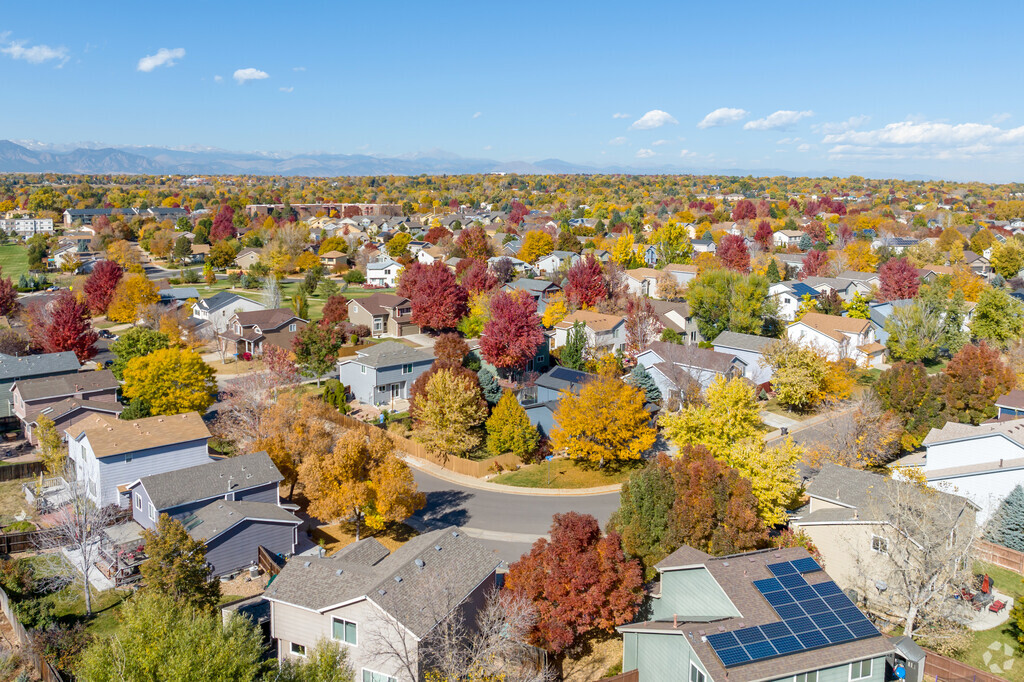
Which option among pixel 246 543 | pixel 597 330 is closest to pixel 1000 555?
pixel 246 543

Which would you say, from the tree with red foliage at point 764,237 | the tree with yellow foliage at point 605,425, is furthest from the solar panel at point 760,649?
the tree with red foliage at point 764,237

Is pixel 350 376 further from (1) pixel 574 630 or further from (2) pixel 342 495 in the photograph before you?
(1) pixel 574 630

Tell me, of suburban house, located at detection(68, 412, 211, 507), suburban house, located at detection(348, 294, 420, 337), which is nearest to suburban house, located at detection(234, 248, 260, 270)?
suburban house, located at detection(348, 294, 420, 337)

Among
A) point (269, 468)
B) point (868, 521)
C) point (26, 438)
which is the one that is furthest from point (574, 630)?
point (26, 438)

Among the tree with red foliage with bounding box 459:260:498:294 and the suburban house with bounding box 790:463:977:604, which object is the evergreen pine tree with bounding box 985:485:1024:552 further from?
the tree with red foliage with bounding box 459:260:498:294

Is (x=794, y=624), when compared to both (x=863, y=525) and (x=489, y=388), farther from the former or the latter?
(x=489, y=388)
